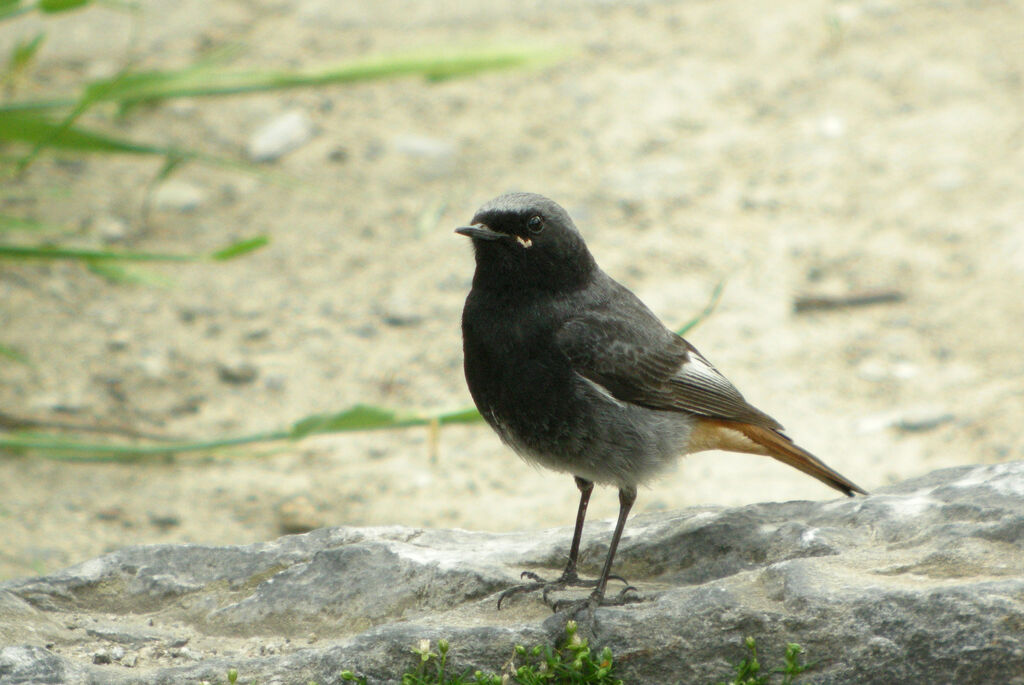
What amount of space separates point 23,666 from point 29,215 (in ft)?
16.2

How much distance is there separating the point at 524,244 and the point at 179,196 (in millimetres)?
4709

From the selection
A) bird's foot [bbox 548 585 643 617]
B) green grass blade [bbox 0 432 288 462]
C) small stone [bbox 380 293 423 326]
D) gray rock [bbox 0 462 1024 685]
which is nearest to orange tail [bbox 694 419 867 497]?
gray rock [bbox 0 462 1024 685]

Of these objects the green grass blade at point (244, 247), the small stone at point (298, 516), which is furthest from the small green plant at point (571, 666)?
the small stone at point (298, 516)

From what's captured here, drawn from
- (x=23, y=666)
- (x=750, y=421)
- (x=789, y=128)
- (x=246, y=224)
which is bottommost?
(x=23, y=666)

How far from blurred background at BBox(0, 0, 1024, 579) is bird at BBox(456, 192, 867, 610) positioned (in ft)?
4.59

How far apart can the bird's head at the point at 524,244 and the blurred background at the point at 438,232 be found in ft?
4.54

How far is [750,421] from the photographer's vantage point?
14.5ft

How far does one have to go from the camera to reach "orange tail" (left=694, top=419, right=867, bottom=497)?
444 cm

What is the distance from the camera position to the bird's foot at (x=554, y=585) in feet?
13.0

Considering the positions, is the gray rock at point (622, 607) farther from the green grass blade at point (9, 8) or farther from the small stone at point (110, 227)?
the small stone at point (110, 227)

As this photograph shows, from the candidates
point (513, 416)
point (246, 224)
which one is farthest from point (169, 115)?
point (513, 416)

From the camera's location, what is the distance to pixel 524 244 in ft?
13.6

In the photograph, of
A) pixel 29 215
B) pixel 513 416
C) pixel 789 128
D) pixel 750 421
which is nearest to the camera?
pixel 513 416

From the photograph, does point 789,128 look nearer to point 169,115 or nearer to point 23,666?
point 169,115
